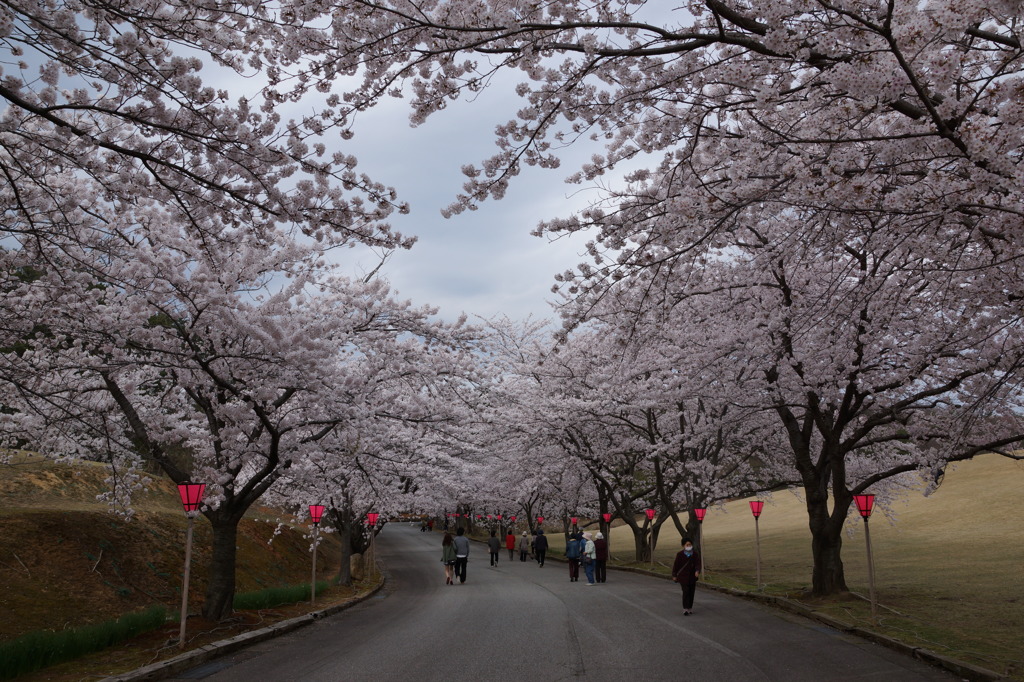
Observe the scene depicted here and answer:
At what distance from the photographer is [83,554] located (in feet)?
49.4

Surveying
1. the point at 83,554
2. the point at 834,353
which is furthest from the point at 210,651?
the point at 834,353

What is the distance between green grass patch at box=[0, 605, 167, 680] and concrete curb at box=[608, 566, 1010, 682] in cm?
1056

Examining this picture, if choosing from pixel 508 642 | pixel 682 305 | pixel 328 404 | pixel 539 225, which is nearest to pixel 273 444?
pixel 328 404

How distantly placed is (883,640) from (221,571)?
1076 cm

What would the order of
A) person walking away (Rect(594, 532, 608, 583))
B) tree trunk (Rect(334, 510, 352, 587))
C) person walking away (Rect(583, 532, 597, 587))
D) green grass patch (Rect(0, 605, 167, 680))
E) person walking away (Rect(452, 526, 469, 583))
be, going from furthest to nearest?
person walking away (Rect(452, 526, 469, 583))
tree trunk (Rect(334, 510, 352, 587))
person walking away (Rect(594, 532, 608, 583))
person walking away (Rect(583, 532, 597, 587))
green grass patch (Rect(0, 605, 167, 680))

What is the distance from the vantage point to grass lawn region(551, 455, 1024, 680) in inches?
407

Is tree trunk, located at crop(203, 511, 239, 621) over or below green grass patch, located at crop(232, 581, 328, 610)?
over

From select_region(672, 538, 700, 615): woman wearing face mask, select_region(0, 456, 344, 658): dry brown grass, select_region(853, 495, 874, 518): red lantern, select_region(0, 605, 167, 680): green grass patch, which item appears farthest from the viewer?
select_region(0, 456, 344, 658): dry brown grass

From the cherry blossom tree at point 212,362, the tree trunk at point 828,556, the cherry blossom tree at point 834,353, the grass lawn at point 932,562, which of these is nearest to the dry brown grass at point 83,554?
the cherry blossom tree at point 212,362

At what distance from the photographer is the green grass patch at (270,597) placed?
1366 cm

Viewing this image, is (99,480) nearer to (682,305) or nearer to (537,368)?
(537,368)

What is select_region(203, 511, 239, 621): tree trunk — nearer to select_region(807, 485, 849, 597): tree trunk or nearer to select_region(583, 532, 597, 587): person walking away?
select_region(583, 532, 597, 587): person walking away

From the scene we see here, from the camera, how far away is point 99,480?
20766 millimetres

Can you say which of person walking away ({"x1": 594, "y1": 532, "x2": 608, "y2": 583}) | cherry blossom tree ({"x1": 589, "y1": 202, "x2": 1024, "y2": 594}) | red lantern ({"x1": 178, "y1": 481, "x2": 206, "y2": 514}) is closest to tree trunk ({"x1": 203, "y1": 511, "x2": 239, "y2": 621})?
red lantern ({"x1": 178, "y1": 481, "x2": 206, "y2": 514})
